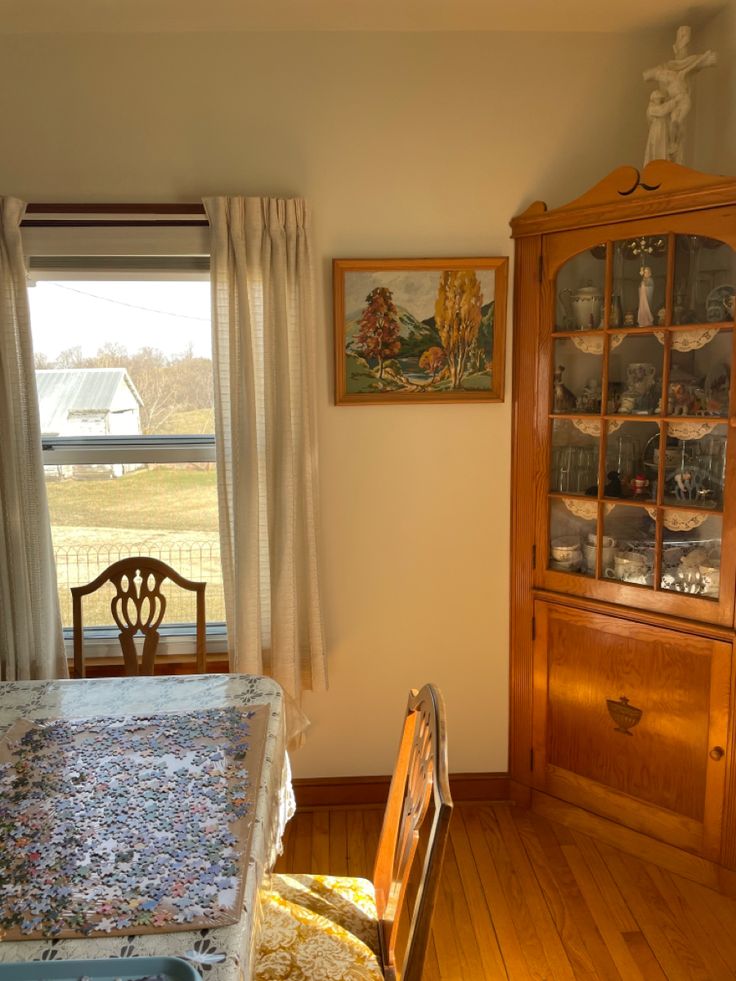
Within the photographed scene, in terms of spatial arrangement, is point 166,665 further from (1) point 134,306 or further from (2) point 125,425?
(1) point 134,306

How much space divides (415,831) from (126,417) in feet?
6.06

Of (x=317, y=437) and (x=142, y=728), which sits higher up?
(x=317, y=437)

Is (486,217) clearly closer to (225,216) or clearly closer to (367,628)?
(225,216)

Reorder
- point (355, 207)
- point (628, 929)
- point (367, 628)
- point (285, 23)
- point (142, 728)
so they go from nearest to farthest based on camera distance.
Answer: point (142, 728) < point (628, 929) < point (285, 23) < point (355, 207) < point (367, 628)

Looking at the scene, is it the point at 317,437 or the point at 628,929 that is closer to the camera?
the point at 628,929

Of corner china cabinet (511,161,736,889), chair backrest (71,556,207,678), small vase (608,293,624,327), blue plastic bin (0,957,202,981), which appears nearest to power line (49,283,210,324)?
chair backrest (71,556,207,678)

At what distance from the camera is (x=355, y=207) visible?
263 centimetres

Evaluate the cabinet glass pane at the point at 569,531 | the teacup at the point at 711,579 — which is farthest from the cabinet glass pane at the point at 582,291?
the teacup at the point at 711,579

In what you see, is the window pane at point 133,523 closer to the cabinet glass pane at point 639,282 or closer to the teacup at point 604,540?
the teacup at point 604,540

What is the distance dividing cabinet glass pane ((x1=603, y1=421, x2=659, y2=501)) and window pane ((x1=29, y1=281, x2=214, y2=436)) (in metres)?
1.35

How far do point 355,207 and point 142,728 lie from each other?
5.70 ft

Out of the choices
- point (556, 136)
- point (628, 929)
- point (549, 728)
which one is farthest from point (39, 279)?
point (628, 929)

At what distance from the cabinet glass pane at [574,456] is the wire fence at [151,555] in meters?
1.20

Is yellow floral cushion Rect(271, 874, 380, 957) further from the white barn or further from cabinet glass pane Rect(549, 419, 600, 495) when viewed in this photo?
the white barn
